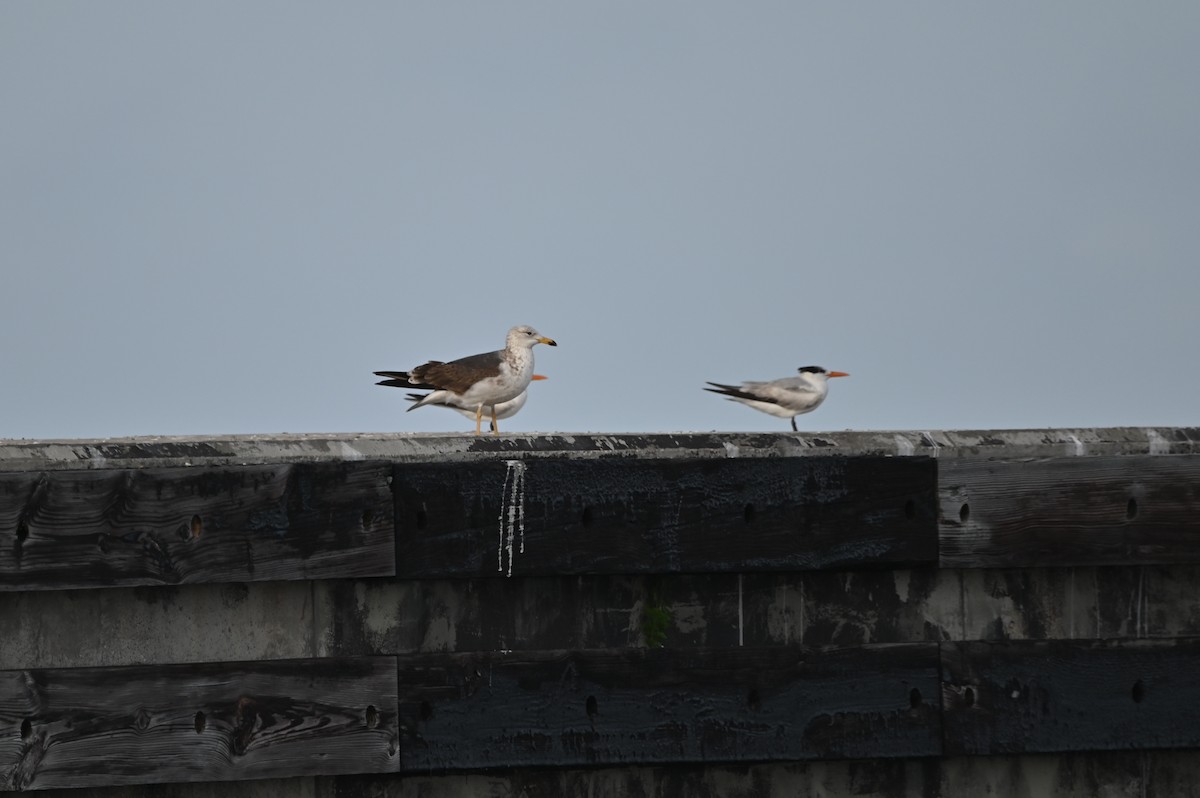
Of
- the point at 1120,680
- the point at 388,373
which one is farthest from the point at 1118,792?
the point at 388,373

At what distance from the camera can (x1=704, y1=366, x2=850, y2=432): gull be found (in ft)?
45.0

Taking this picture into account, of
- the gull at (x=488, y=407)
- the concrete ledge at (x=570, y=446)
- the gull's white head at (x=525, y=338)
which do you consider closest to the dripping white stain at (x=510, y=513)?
the concrete ledge at (x=570, y=446)

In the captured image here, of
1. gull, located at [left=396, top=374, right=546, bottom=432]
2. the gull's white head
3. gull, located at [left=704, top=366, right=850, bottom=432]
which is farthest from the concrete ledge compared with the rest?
gull, located at [left=704, top=366, right=850, bottom=432]

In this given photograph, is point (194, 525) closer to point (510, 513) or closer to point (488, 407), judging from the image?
point (510, 513)

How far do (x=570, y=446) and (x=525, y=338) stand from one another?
22.0 ft

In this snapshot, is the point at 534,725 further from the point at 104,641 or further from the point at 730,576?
the point at 104,641

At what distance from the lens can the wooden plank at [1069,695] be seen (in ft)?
16.5

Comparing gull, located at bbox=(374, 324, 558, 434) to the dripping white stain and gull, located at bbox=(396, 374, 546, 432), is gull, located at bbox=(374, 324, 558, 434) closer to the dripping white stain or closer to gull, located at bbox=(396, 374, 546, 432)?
gull, located at bbox=(396, 374, 546, 432)

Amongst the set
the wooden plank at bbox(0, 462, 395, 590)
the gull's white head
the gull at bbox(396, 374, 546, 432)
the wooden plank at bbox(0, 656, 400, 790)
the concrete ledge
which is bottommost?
the wooden plank at bbox(0, 656, 400, 790)

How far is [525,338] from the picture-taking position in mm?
11922

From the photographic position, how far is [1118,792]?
520 centimetres

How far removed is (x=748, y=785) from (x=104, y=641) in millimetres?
2300

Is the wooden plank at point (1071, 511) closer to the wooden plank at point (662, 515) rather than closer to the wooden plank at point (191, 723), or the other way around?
the wooden plank at point (662, 515)

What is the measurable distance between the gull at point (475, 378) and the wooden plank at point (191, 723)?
630 cm
